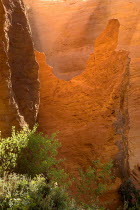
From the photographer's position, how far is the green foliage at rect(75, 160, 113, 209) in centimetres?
1202

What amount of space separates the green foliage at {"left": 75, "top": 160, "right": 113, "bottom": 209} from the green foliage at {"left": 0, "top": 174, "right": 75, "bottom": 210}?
321 centimetres

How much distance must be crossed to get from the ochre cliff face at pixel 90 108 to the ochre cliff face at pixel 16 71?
2360mm

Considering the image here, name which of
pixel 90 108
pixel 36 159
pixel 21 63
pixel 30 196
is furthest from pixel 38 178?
pixel 90 108

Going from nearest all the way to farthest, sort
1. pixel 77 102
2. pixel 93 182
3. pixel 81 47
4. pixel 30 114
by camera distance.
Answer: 1. pixel 30 114
2. pixel 93 182
3. pixel 77 102
4. pixel 81 47

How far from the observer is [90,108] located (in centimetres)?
1337

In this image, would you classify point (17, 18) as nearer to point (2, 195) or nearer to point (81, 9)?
point (2, 195)

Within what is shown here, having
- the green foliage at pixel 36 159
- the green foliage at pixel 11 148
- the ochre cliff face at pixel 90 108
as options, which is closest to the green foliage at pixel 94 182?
the ochre cliff face at pixel 90 108

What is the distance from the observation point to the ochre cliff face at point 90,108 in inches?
508

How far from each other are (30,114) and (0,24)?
9.06 ft

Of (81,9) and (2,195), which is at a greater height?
(81,9)

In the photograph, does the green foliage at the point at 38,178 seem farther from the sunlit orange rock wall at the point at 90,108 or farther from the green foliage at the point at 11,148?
the sunlit orange rock wall at the point at 90,108

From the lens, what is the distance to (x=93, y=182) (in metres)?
12.4

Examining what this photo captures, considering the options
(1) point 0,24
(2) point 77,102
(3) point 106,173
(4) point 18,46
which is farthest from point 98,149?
(1) point 0,24

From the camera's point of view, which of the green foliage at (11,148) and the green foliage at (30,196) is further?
the green foliage at (11,148)
